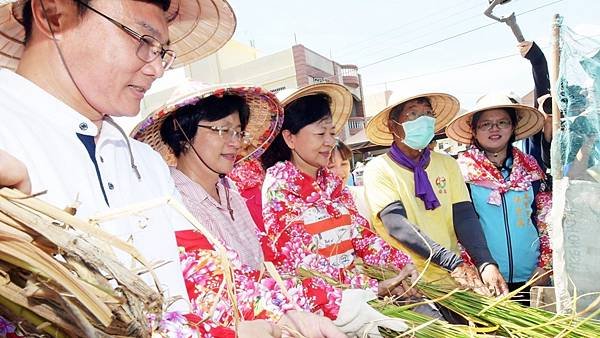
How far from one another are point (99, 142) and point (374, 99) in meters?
33.4

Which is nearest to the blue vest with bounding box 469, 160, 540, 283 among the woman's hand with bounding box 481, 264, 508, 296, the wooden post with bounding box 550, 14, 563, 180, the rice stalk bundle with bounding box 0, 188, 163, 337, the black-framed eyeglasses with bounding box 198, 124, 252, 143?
the woman's hand with bounding box 481, 264, 508, 296

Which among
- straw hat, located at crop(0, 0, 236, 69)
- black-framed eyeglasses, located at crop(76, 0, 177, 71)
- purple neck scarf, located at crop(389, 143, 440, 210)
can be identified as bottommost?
purple neck scarf, located at crop(389, 143, 440, 210)

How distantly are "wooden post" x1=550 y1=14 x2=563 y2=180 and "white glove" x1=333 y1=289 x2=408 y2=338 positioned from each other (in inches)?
34.1

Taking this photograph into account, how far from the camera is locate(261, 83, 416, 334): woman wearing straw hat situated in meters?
1.75

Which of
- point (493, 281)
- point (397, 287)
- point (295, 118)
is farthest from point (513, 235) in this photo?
point (295, 118)

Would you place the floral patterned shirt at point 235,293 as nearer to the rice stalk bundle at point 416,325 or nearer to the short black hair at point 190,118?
the rice stalk bundle at point 416,325

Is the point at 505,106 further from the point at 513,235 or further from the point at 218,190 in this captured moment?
the point at 218,190

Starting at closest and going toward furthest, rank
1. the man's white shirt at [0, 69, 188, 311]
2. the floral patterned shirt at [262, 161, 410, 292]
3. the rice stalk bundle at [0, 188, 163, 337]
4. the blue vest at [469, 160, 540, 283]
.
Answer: the rice stalk bundle at [0, 188, 163, 337] < the man's white shirt at [0, 69, 188, 311] < the floral patterned shirt at [262, 161, 410, 292] < the blue vest at [469, 160, 540, 283]

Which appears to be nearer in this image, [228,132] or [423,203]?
[228,132]

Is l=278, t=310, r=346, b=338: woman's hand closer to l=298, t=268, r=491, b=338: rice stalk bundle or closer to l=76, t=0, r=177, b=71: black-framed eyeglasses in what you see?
l=298, t=268, r=491, b=338: rice stalk bundle

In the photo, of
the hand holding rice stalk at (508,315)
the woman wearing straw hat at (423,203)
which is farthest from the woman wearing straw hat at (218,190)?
the woman wearing straw hat at (423,203)

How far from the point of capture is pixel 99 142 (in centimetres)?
103

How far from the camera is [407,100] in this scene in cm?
264

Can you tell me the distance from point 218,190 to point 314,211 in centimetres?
45
